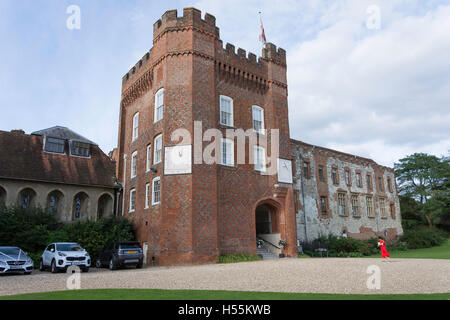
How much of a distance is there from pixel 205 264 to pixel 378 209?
2751cm

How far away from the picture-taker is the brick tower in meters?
19.4

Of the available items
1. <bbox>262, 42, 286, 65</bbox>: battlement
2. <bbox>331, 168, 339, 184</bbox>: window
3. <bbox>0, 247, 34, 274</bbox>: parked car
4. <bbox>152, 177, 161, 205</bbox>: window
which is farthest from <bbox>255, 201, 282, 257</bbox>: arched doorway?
<bbox>0, 247, 34, 274</bbox>: parked car

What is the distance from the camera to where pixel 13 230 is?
2042cm

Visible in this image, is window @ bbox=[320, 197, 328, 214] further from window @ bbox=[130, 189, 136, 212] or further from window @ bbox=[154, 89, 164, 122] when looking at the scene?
window @ bbox=[154, 89, 164, 122]

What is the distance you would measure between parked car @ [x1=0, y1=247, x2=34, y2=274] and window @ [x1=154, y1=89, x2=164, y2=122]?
1120 centimetres

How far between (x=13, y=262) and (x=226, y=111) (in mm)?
14647

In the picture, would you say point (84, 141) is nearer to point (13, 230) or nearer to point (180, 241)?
point (13, 230)

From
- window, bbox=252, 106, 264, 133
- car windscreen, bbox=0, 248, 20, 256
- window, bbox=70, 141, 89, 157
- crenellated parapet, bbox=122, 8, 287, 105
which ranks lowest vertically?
car windscreen, bbox=0, 248, 20, 256

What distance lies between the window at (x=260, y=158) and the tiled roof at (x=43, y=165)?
11940 mm

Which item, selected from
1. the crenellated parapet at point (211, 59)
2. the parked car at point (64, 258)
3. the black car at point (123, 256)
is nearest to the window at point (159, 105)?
the crenellated parapet at point (211, 59)

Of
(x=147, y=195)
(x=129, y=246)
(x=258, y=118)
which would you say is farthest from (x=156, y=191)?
(x=258, y=118)

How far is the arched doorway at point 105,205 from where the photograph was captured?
89.6 feet

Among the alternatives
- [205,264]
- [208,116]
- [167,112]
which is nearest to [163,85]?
[167,112]
